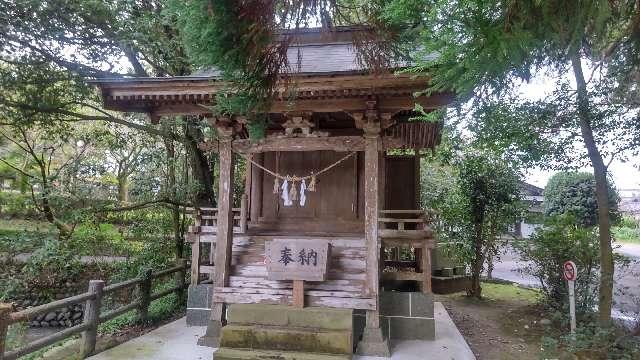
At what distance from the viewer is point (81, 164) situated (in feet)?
29.5

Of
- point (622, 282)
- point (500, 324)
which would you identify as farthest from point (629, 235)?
point (500, 324)

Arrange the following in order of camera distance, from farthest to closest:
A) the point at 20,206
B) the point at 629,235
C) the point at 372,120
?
1. the point at 629,235
2. the point at 20,206
3. the point at 372,120

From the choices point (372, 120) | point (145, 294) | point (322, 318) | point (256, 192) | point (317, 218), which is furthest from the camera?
point (256, 192)

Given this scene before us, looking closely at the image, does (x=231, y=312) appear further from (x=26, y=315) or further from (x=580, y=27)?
(x=580, y=27)

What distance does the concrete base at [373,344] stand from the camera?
211 inches

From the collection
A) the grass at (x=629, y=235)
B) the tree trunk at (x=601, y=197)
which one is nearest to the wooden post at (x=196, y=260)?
the tree trunk at (x=601, y=197)

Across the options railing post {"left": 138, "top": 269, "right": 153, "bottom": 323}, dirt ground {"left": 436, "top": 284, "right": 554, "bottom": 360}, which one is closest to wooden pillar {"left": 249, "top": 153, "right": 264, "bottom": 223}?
railing post {"left": 138, "top": 269, "right": 153, "bottom": 323}

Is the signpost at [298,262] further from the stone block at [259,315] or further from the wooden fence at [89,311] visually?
the wooden fence at [89,311]

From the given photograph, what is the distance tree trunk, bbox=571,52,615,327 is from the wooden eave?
249 centimetres

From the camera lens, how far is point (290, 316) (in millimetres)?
5438

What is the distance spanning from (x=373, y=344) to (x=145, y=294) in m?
3.99

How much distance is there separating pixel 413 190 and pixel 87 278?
8949 millimetres

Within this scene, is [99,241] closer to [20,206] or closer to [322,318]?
[20,206]

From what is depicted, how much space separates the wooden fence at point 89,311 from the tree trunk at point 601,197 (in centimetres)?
729
